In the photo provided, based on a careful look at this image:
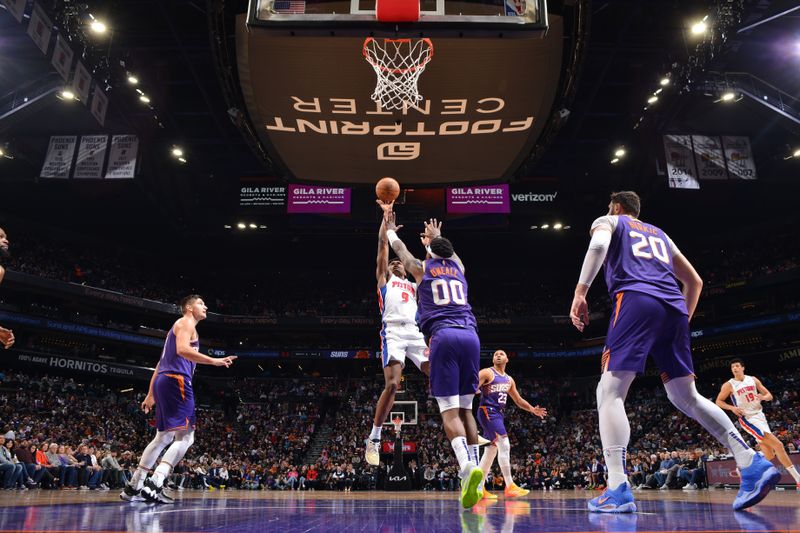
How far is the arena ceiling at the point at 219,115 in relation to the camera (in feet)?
55.9

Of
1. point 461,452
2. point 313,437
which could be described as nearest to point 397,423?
point 461,452

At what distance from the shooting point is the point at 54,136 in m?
21.5

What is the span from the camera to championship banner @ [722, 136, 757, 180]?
20266mm

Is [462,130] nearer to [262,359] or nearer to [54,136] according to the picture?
[54,136]

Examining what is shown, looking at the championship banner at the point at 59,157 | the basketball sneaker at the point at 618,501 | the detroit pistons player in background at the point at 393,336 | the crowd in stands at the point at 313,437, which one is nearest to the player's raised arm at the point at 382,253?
the detroit pistons player in background at the point at 393,336

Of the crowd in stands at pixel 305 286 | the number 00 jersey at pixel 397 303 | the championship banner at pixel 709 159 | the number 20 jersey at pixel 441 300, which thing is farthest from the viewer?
the crowd in stands at pixel 305 286

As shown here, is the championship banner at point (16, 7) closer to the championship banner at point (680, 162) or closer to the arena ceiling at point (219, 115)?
the arena ceiling at point (219, 115)

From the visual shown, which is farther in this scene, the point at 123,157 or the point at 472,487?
the point at 123,157

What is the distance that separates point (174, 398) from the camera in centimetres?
605

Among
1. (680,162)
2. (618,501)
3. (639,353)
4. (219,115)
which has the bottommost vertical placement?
(618,501)

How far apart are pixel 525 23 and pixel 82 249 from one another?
3237 cm

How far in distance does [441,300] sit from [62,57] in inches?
616

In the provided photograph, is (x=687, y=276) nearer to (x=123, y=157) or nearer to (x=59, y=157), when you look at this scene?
(x=123, y=157)

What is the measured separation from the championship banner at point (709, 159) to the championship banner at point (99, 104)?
804 inches
